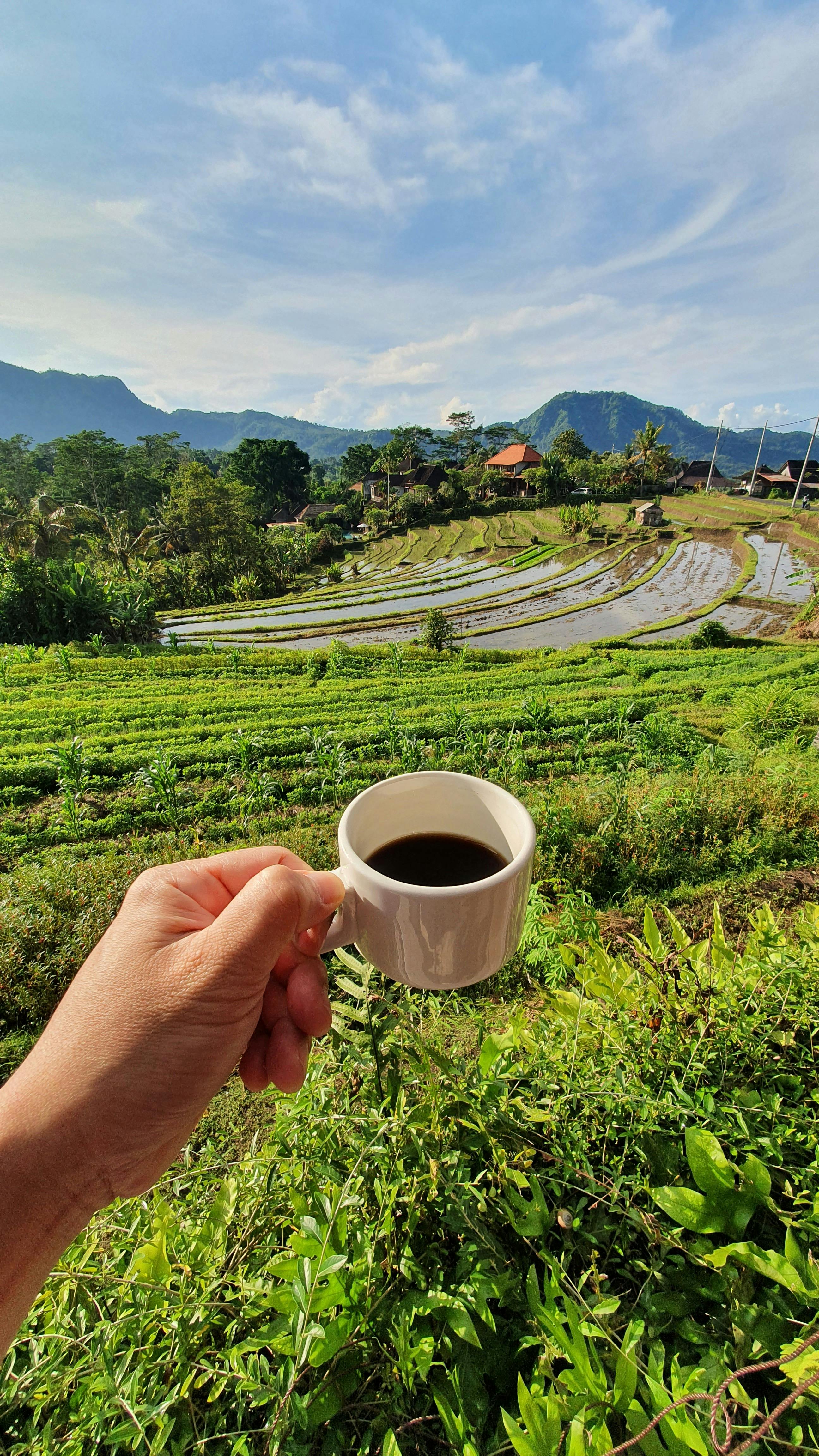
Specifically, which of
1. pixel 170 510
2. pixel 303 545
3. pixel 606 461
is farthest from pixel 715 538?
pixel 170 510

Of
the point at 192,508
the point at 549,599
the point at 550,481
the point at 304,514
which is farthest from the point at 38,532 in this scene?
the point at 550,481

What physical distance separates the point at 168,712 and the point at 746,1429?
9.36m

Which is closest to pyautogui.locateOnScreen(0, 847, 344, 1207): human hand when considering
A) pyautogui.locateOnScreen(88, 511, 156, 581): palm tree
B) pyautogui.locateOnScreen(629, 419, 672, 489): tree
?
pyautogui.locateOnScreen(88, 511, 156, 581): palm tree

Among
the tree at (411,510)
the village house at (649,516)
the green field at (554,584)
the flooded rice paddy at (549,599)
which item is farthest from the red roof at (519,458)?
the flooded rice paddy at (549,599)

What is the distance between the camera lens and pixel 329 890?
1.10 meters

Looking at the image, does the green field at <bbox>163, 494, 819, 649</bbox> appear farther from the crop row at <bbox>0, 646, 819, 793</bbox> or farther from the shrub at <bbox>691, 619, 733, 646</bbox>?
the crop row at <bbox>0, 646, 819, 793</bbox>

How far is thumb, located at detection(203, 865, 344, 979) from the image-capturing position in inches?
39.8

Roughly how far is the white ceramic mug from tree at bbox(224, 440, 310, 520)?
60373 mm

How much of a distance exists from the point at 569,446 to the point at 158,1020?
64923mm

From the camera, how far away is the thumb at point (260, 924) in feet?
3.31

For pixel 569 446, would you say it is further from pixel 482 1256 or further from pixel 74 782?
A: pixel 482 1256

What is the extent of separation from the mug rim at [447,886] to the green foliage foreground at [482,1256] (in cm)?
28

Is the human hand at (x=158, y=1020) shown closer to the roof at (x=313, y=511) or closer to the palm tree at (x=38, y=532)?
the palm tree at (x=38, y=532)

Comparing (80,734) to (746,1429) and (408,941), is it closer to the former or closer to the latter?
(408,941)
